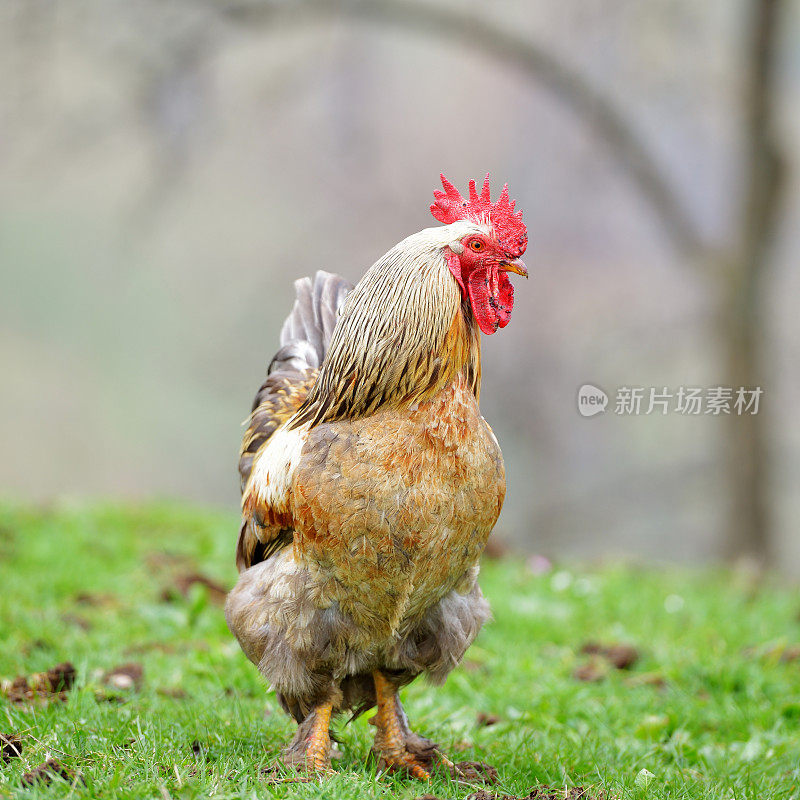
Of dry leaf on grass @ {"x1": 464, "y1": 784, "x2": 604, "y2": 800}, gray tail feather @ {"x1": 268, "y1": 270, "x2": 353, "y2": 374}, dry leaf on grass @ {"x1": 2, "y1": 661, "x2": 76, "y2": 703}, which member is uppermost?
gray tail feather @ {"x1": 268, "y1": 270, "x2": 353, "y2": 374}

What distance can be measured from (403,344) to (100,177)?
11914 mm

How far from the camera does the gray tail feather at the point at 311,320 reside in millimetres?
4332

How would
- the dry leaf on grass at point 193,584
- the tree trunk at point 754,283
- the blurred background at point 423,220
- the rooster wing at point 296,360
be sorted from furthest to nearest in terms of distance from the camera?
the blurred background at point 423,220 → the tree trunk at point 754,283 → the dry leaf on grass at point 193,584 → the rooster wing at point 296,360

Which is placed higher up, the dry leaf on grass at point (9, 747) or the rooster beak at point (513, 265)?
the rooster beak at point (513, 265)

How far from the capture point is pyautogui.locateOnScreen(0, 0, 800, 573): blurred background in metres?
10.1

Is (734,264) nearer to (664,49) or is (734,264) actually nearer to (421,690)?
(664,49)

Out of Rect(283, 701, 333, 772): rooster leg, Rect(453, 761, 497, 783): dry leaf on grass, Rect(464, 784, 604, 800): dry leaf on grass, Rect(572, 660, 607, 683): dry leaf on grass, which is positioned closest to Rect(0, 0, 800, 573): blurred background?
Rect(572, 660, 607, 683): dry leaf on grass

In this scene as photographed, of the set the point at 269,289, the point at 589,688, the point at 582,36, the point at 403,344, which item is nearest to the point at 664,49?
the point at 582,36

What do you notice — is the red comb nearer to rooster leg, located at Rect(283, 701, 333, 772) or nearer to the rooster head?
the rooster head

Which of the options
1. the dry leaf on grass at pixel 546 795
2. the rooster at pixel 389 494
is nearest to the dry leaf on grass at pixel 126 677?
the rooster at pixel 389 494

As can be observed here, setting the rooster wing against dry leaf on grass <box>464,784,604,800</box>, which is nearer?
dry leaf on grass <box>464,784,604,800</box>

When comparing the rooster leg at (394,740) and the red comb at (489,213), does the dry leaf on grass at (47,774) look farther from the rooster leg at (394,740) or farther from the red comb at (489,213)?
the red comb at (489,213)

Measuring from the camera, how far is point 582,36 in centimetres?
1014

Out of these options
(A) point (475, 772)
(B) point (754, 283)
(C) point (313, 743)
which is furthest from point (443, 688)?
(B) point (754, 283)
